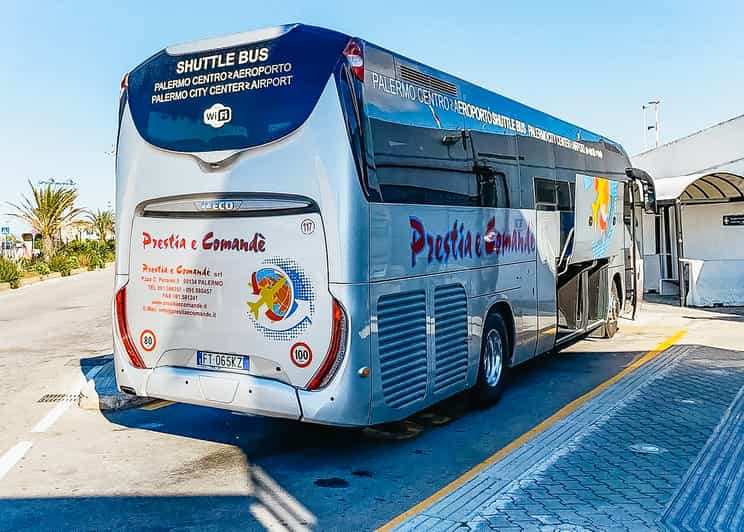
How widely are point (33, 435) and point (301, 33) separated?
4.90 metres

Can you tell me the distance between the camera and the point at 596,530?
16.2 ft

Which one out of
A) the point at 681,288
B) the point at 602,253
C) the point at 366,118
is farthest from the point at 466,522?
the point at 681,288

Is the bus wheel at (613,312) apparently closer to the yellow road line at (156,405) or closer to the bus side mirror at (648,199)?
the bus side mirror at (648,199)

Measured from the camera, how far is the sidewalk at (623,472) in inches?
202

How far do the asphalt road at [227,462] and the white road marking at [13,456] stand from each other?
0.05 metres

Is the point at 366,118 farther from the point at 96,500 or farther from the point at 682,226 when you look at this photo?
the point at 682,226

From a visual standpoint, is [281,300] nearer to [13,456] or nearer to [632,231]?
[13,456]

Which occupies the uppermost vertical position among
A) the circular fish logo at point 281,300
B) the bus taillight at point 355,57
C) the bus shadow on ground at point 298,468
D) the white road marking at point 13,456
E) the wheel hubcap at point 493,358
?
the bus taillight at point 355,57

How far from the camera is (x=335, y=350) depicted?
6133 mm

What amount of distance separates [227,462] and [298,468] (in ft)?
2.14

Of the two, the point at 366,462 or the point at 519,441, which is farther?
the point at 519,441

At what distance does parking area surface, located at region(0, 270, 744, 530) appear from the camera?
17.5 ft

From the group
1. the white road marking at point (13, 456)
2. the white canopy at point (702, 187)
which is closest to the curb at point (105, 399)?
the white road marking at point (13, 456)

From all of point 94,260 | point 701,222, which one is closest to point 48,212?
point 94,260
